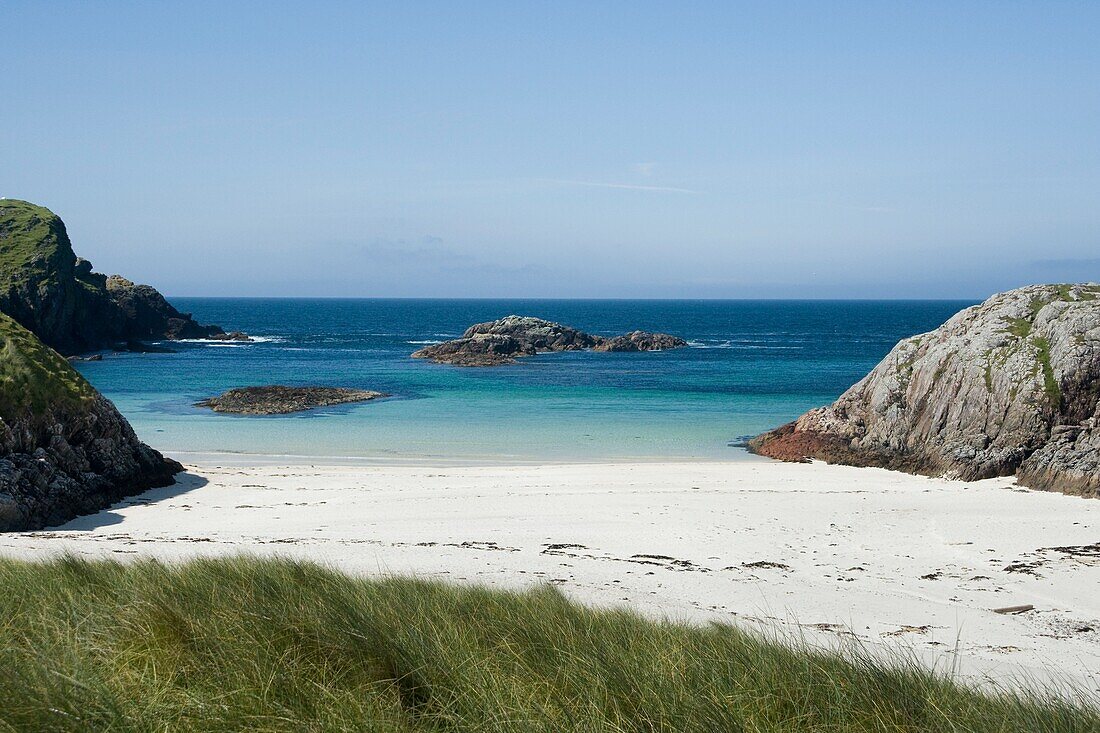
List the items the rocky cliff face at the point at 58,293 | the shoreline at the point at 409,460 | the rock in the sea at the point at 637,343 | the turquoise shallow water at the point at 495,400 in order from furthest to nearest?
1. the rock in the sea at the point at 637,343
2. the rocky cliff face at the point at 58,293
3. the turquoise shallow water at the point at 495,400
4. the shoreline at the point at 409,460

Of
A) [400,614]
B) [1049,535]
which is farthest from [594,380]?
[400,614]

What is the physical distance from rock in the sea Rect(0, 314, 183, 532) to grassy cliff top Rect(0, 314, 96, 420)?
0.02 m

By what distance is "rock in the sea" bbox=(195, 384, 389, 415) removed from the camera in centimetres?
3300

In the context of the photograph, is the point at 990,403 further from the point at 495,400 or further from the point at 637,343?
the point at 637,343

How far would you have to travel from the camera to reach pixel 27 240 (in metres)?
64.2

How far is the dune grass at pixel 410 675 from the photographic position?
3918 millimetres

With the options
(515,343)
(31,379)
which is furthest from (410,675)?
(515,343)

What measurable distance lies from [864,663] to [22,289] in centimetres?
6637

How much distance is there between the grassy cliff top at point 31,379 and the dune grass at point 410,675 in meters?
10.6

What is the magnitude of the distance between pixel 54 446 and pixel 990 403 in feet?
62.7

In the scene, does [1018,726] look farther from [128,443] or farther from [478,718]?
[128,443]

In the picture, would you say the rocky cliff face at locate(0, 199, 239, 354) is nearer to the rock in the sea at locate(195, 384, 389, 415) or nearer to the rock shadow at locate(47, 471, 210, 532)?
the rock in the sea at locate(195, 384, 389, 415)

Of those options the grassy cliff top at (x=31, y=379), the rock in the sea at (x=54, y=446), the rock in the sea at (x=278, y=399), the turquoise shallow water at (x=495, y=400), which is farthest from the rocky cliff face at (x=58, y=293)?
the rock in the sea at (x=54, y=446)

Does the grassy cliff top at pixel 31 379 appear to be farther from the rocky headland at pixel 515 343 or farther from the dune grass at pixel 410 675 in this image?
the rocky headland at pixel 515 343
